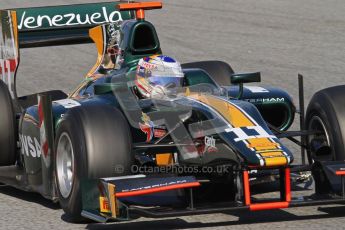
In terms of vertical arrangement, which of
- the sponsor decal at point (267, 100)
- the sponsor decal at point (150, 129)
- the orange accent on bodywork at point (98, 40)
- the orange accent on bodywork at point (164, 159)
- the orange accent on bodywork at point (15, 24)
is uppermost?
the orange accent on bodywork at point (15, 24)

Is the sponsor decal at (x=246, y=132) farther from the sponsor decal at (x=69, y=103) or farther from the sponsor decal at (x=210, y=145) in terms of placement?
the sponsor decal at (x=69, y=103)

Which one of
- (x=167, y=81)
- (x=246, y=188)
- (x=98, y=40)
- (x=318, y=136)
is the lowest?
(x=246, y=188)

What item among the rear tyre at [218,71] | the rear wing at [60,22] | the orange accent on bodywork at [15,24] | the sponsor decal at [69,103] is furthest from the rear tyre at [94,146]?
the rear wing at [60,22]

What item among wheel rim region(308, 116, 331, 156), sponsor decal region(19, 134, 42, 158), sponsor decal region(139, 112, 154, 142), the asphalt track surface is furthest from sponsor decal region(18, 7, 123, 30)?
wheel rim region(308, 116, 331, 156)

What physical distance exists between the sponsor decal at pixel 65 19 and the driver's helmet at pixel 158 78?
2.29 m

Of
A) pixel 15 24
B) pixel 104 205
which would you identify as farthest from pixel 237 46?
pixel 104 205

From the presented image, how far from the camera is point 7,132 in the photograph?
8.33 metres

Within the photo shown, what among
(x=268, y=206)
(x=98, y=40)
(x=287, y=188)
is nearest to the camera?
(x=268, y=206)

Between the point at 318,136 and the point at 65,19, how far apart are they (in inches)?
139

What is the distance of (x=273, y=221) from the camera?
6.89 meters

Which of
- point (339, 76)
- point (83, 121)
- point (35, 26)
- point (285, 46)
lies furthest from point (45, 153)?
point (285, 46)

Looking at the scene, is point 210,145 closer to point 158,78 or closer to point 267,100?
point 158,78

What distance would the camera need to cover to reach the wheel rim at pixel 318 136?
7438mm

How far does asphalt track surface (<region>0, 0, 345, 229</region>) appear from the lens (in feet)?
45.4
